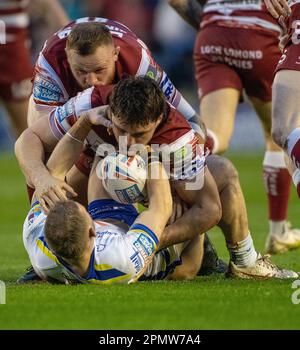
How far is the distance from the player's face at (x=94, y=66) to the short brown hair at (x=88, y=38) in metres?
0.03

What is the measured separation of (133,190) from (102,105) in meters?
0.59

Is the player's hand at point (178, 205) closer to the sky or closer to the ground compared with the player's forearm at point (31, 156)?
closer to the ground

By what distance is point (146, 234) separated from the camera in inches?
229

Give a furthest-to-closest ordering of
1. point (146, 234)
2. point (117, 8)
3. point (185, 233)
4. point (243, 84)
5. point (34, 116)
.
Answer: point (117, 8), point (243, 84), point (34, 116), point (185, 233), point (146, 234)

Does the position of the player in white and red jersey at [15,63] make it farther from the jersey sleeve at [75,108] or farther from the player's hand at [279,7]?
the player's hand at [279,7]

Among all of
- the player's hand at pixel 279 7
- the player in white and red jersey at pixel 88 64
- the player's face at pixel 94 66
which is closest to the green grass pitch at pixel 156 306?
the player in white and red jersey at pixel 88 64

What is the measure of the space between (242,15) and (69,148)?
3.39m

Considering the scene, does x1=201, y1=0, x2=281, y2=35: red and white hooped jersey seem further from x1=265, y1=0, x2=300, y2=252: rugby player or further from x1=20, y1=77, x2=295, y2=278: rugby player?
x1=20, y1=77, x2=295, y2=278: rugby player

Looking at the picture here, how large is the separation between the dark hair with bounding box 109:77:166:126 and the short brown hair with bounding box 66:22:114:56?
0.77 meters

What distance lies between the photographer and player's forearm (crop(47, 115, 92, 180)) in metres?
6.27

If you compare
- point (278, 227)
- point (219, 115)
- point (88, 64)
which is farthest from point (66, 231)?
point (278, 227)

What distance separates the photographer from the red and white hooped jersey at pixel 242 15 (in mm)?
9109
